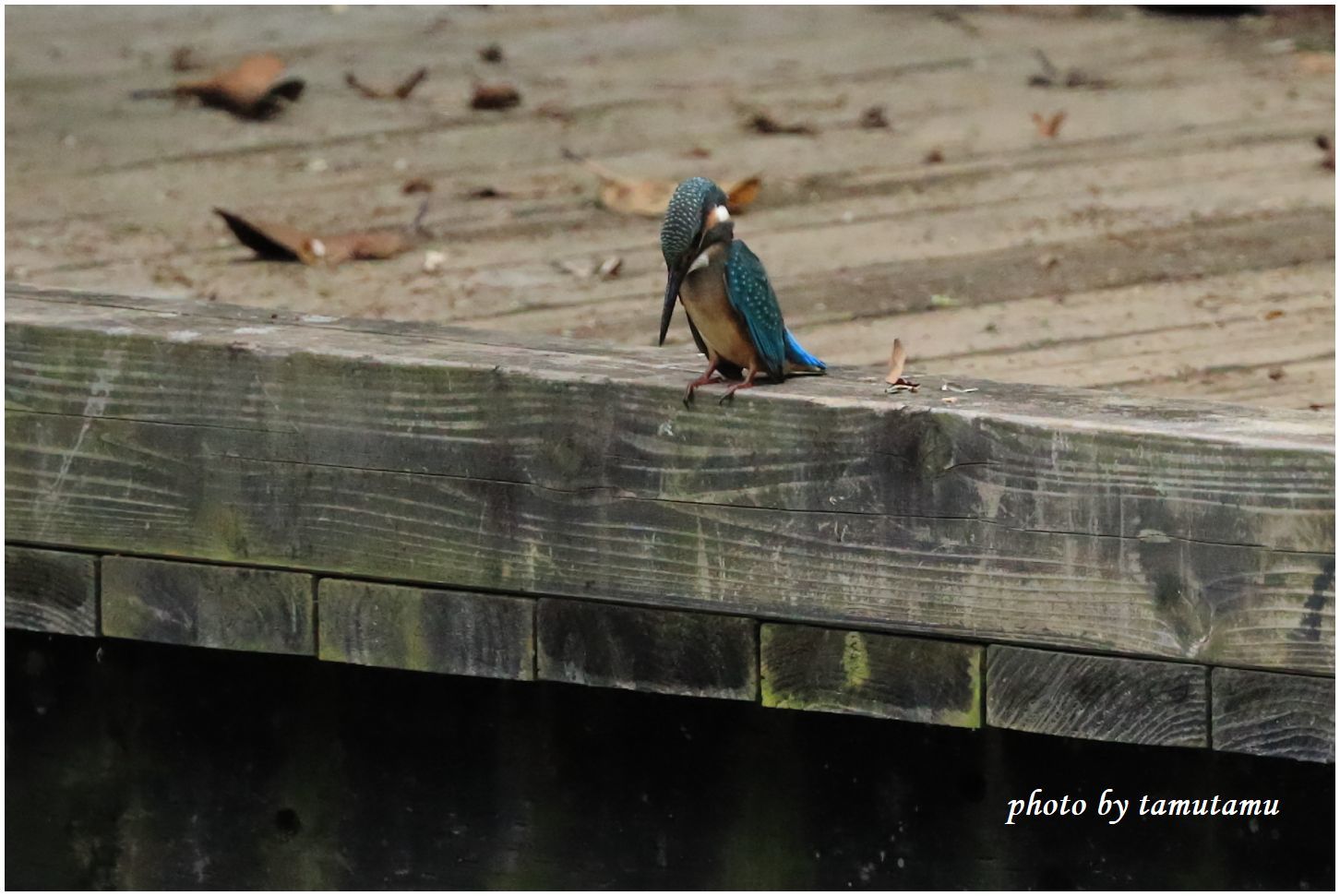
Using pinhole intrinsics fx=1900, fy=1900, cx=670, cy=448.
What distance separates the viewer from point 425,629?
2.95 m

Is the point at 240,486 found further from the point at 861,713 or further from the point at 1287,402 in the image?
the point at 1287,402

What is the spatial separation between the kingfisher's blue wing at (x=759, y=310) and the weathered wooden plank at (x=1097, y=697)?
0.52 meters

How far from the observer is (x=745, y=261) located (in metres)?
2.81

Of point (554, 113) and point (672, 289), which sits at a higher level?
point (554, 113)

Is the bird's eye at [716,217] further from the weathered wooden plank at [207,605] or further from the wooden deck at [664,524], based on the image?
the weathered wooden plank at [207,605]

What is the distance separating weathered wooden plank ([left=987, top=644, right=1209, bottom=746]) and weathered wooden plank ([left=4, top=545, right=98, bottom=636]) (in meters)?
1.49

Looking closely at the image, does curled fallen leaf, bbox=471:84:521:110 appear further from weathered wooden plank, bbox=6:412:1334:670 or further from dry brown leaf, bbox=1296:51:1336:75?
weathered wooden plank, bbox=6:412:1334:670

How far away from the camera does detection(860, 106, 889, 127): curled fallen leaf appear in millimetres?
5410

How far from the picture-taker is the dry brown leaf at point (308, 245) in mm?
4297

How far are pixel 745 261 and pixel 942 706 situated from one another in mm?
711

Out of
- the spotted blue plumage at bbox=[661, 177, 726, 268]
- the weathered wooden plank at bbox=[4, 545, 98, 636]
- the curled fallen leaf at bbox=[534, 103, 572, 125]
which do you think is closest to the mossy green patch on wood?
the spotted blue plumage at bbox=[661, 177, 726, 268]

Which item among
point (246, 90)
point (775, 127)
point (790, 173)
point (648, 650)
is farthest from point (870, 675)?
point (246, 90)

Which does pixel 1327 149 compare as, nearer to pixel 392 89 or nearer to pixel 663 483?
pixel 392 89

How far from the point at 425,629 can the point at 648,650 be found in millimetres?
361
